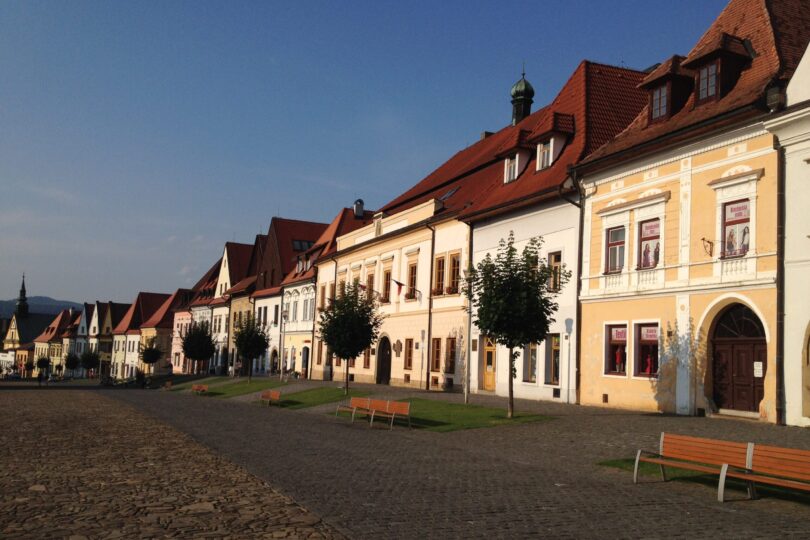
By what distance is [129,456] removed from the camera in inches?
588

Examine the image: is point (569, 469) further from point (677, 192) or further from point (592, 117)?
point (592, 117)

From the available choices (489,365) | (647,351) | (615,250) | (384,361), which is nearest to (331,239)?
(384,361)

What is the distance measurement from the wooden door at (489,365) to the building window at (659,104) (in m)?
11.4

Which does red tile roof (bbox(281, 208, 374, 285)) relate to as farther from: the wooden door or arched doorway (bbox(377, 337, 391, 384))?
the wooden door

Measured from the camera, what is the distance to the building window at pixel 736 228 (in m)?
21.0

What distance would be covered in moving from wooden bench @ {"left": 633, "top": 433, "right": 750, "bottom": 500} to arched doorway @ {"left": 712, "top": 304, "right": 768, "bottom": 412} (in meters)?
9.64

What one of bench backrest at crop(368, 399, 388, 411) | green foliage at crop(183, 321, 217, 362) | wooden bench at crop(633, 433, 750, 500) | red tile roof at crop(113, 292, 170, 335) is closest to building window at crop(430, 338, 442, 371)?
bench backrest at crop(368, 399, 388, 411)

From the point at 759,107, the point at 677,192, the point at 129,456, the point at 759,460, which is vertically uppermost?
→ the point at 759,107

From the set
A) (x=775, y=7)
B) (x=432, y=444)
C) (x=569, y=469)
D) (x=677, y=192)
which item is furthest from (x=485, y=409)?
(x=775, y=7)

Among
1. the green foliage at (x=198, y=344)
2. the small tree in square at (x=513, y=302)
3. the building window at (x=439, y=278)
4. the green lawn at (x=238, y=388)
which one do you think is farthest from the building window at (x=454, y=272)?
the green foliage at (x=198, y=344)

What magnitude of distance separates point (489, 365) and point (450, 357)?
3335 mm

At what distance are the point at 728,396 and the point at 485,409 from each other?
6944 mm

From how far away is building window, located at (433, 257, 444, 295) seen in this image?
3753cm

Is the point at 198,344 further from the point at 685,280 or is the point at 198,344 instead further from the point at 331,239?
the point at 685,280
